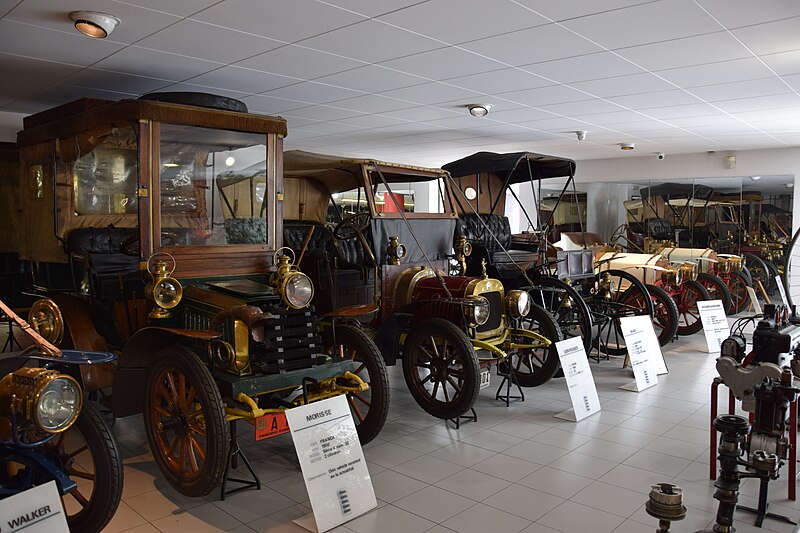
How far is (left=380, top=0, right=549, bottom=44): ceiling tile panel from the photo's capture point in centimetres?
344

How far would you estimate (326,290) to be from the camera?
17.0 feet

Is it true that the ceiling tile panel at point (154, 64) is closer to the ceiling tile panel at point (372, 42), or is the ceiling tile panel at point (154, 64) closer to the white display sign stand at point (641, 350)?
→ the ceiling tile panel at point (372, 42)

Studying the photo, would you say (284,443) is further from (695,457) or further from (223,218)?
(695,457)

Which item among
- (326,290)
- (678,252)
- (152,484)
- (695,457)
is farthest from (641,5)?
(678,252)

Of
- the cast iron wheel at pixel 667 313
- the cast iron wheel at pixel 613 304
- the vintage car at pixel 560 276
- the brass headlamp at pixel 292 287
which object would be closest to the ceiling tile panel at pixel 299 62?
the vintage car at pixel 560 276

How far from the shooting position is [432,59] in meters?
4.55

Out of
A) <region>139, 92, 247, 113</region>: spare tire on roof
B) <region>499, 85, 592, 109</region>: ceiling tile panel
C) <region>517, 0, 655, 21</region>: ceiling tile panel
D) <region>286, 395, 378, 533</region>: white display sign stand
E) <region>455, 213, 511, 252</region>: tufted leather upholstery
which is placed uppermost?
<region>499, 85, 592, 109</region>: ceiling tile panel

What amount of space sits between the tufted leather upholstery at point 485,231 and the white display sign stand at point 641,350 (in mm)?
1889

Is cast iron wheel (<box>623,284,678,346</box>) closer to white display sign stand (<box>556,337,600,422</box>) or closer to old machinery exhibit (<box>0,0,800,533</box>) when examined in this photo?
old machinery exhibit (<box>0,0,800,533</box>)

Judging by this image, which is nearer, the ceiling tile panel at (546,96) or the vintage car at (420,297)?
the vintage car at (420,297)

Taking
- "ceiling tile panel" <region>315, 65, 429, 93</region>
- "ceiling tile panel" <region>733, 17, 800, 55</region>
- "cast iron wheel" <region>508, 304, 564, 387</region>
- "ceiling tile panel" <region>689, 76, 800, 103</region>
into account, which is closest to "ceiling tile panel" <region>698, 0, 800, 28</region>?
"ceiling tile panel" <region>733, 17, 800, 55</region>

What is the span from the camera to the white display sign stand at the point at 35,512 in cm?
202

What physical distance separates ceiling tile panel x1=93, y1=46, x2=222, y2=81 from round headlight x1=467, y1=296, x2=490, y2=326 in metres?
2.62

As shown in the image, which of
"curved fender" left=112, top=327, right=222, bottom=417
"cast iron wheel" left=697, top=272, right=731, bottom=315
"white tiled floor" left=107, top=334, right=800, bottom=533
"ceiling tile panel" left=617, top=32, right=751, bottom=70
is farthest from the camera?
"cast iron wheel" left=697, top=272, right=731, bottom=315
